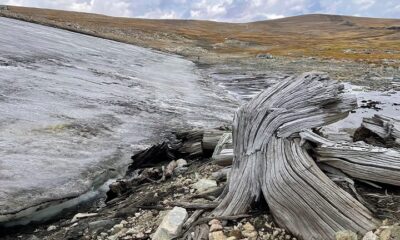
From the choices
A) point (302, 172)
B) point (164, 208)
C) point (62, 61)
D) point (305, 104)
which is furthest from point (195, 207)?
point (62, 61)

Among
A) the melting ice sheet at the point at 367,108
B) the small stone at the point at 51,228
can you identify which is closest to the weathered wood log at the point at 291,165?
the small stone at the point at 51,228

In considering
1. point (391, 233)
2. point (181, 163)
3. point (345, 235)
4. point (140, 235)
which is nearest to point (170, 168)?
point (181, 163)

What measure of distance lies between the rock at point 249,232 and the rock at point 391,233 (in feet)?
4.49

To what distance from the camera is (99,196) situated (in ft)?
27.5

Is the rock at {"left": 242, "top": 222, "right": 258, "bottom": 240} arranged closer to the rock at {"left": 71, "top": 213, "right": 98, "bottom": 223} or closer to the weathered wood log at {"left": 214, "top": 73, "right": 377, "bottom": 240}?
the weathered wood log at {"left": 214, "top": 73, "right": 377, "bottom": 240}

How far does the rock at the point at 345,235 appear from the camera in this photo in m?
4.64

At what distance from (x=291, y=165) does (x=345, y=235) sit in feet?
4.02

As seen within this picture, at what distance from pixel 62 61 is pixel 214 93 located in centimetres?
787

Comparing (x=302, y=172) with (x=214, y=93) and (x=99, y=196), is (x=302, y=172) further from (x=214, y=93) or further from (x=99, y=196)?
(x=214, y=93)

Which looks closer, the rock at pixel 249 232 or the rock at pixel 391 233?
the rock at pixel 391 233

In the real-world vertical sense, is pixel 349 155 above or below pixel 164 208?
above

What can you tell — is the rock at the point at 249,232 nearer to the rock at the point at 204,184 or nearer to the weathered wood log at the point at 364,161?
the weathered wood log at the point at 364,161

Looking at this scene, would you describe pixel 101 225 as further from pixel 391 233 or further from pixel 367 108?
pixel 367 108

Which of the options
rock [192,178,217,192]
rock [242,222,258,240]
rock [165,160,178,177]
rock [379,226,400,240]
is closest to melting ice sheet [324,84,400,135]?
rock [165,160,178,177]
